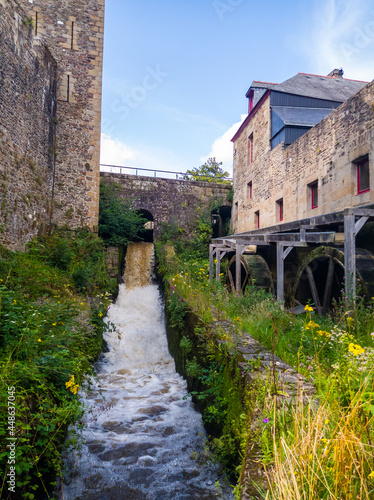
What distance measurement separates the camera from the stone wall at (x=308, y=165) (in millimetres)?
8078

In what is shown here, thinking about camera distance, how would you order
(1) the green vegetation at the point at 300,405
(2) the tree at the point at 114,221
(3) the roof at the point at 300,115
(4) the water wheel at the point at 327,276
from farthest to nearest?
(2) the tree at the point at 114,221 < (3) the roof at the point at 300,115 < (4) the water wheel at the point at 327,276 < (1) the green vegetation at the point at 300,405

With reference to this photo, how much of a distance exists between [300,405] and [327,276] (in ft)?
19.5

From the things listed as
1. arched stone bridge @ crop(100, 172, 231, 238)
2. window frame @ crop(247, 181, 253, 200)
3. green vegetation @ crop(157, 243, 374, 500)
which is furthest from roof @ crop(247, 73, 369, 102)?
green vegetation @ crop(157, 243, 374, 500)

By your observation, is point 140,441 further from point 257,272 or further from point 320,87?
point 320,87

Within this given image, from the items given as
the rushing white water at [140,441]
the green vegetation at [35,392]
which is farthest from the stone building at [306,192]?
the green vegetation at [35,392]

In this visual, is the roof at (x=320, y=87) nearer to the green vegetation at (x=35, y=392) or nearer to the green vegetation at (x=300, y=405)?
the green vegetation at (x=300, y=405)

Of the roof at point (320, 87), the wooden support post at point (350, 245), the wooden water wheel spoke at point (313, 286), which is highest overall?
the roof at point (320, 87)

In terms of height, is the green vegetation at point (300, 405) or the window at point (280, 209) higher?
the window at point (280, 209)

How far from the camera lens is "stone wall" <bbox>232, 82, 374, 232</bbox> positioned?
26.5 feet

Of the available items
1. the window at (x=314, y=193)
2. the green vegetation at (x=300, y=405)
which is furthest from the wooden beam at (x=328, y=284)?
the window at (x=314, y=193)

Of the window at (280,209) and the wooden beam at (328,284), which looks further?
the window at (280,209)

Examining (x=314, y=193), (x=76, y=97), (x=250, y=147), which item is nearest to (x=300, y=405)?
(x=314, y=193)

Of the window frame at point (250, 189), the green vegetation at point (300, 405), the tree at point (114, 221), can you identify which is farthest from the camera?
the window frame at point (250, 189)

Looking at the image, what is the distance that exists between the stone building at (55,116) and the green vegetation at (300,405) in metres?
6.00
